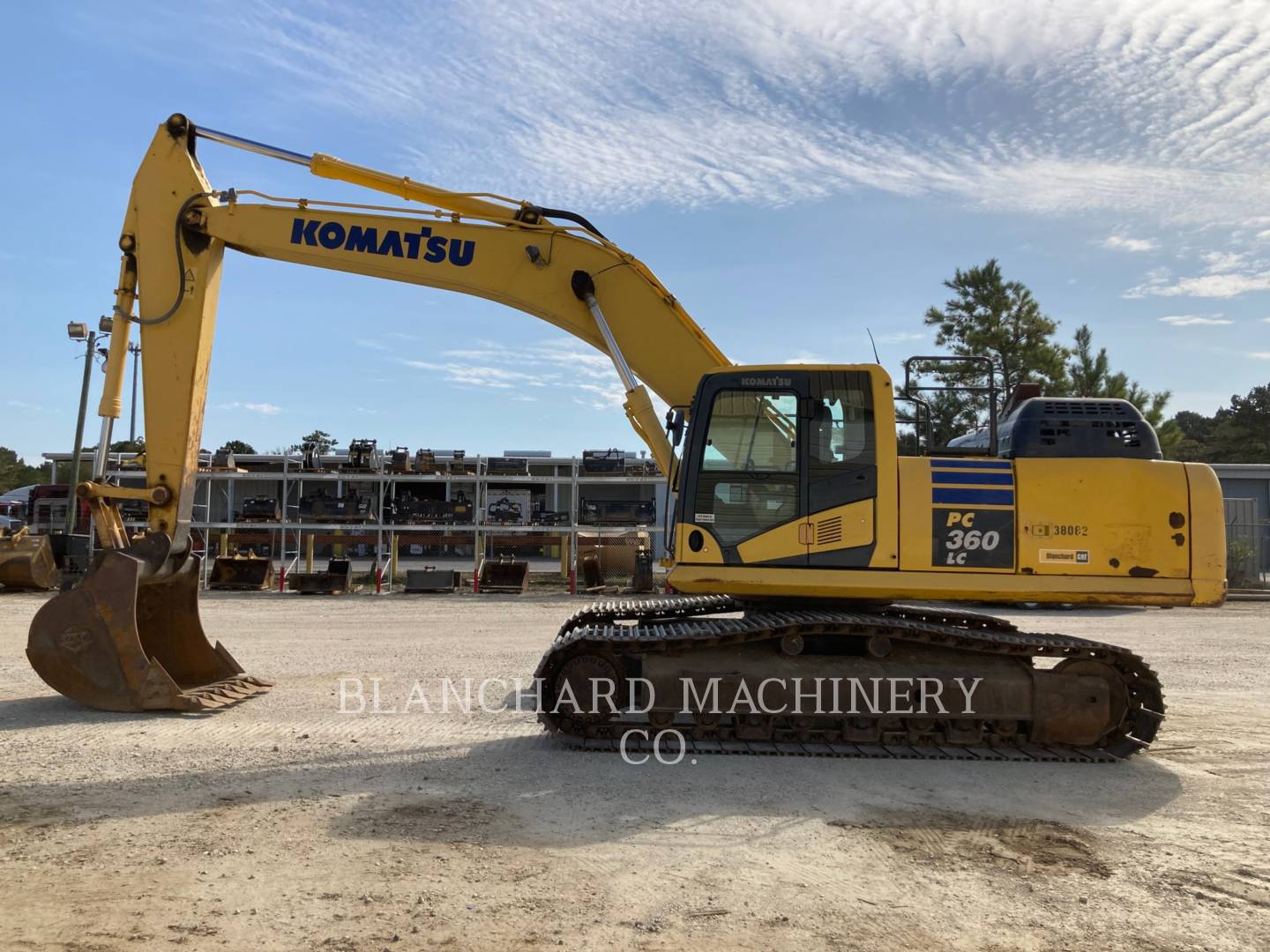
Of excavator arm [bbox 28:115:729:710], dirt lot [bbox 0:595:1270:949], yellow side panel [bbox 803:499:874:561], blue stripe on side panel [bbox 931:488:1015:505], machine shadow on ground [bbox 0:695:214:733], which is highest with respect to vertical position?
excavator arm [bbox 28:115:729:710]

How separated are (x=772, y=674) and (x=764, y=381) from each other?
Result: 2.35 m

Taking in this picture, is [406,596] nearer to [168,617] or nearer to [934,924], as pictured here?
[168,617]

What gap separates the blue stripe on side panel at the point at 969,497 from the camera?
→ 7.36 metres

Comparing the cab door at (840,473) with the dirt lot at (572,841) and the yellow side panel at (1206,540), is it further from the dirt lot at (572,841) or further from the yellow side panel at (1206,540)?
the yellow side panel at (1206,540)

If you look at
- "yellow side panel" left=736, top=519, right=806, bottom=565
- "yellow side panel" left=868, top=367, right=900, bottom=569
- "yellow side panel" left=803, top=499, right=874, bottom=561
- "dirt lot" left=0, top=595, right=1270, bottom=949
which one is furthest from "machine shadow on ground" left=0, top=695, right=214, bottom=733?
"yellow side panel" left=868, top=367, right=900, bottom=569

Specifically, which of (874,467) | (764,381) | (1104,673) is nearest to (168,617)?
(764,381)

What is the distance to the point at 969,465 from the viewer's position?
7.44 metres

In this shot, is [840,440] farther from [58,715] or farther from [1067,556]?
[58,715]

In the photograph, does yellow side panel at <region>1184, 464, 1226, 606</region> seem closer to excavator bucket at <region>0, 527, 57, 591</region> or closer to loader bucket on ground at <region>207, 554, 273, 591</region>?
loader bucket on ground at <region>207, 554, 273, 591</region>

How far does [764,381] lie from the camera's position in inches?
295

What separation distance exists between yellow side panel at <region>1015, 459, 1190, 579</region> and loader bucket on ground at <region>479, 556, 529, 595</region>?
17485 millimetres

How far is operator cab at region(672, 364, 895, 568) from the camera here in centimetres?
731

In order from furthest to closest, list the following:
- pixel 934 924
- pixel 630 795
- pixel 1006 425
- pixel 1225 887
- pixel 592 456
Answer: pixel 592 456 → pixel 1006 425 → pixel 630 795 → pixel 1225 887 → pixel 934 924

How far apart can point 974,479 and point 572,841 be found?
14.2 feet
